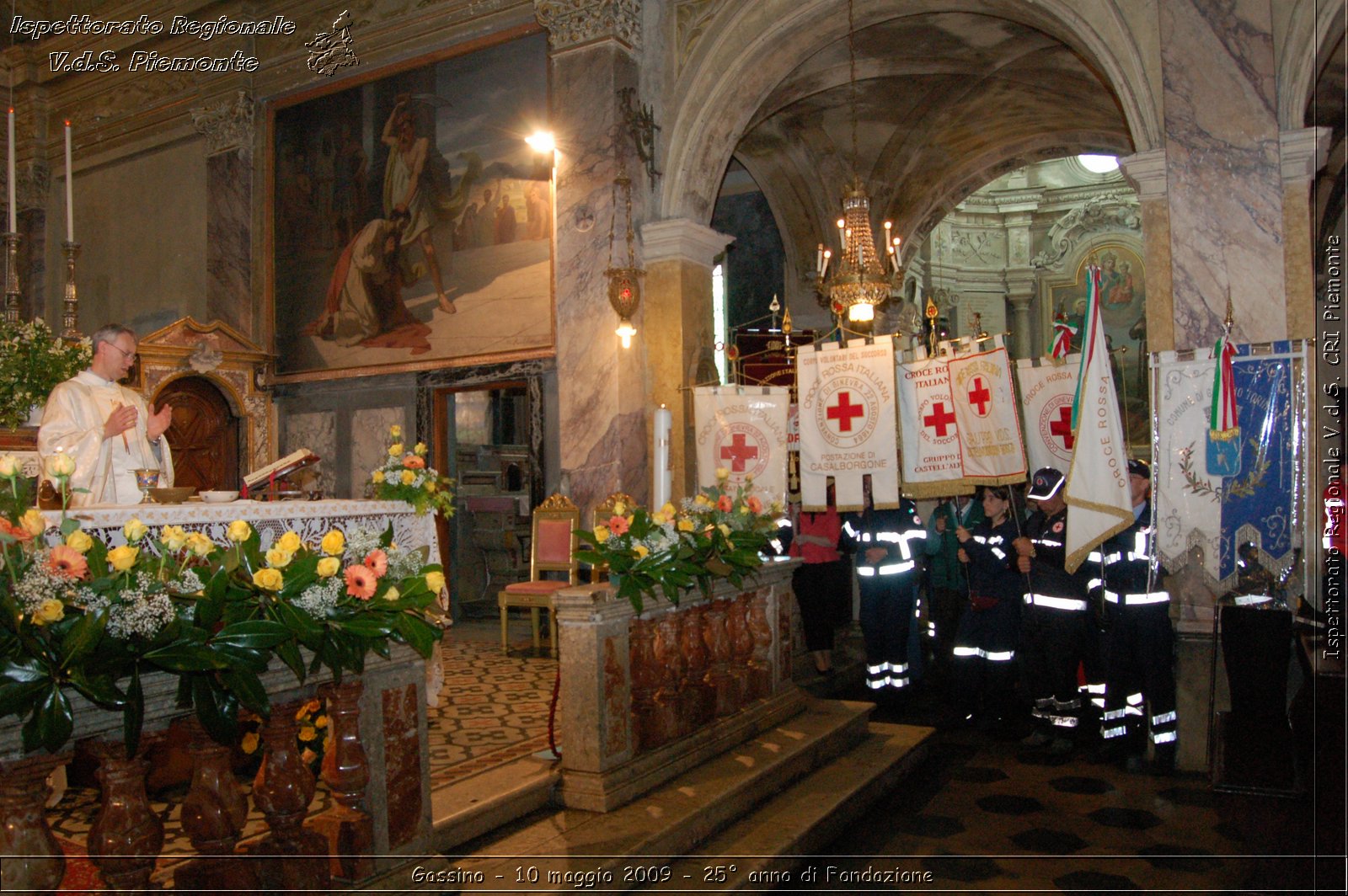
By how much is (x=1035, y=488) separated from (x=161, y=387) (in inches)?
333

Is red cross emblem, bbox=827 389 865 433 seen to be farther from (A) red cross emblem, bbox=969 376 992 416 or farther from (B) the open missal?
(B) the open missal

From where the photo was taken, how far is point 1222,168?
6008mm

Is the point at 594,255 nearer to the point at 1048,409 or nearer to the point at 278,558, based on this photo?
the point at 1048,409

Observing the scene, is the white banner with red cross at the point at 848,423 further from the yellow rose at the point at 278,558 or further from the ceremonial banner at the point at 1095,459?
the yellow rose at the point at 278,558

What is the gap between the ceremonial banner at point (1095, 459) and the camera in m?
5.71

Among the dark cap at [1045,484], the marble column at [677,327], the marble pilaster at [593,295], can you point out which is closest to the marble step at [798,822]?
the dark cap at [1045,484]

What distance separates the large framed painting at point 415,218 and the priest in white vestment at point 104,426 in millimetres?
4263

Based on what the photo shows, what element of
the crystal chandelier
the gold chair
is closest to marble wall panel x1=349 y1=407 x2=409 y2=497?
the gold chair

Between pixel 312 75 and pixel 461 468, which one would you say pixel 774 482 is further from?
pixel 312 75

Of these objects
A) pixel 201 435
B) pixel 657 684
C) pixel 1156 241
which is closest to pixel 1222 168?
pixel 1156 241

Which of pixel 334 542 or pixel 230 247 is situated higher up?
pixel 230 247

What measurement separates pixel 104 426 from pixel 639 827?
10.9 ft

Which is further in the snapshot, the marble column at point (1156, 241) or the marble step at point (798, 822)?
the marble column at point (1156, 241)

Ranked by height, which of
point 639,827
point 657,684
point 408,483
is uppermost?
point 408,483
